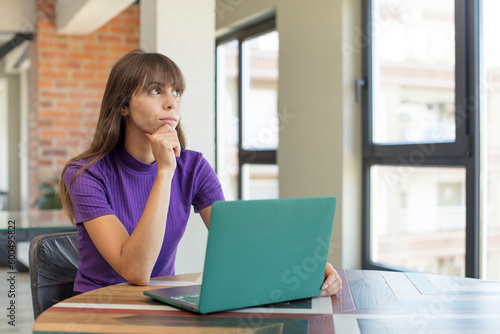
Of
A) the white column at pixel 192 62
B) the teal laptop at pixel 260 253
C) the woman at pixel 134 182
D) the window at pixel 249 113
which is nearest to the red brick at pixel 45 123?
the window at pixel 249 113

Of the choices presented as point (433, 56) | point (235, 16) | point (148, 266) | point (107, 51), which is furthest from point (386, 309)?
point (107, 51)

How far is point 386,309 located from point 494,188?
1821mm

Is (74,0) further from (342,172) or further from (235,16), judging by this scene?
(342,172)

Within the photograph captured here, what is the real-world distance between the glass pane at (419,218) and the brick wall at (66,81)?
10.2ft

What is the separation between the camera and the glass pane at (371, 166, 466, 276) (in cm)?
297

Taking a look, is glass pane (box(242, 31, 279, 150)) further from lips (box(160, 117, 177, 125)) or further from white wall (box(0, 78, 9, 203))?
white wall (box(0, 78, 9, 203))

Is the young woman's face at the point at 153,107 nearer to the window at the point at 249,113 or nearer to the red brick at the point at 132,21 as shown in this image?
the window at the point at 249,113

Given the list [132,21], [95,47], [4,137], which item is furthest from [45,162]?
[4,137]

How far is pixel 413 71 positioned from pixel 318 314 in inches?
93.8

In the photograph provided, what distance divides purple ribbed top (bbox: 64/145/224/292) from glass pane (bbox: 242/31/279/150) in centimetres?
274

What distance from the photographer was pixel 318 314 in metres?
1.15

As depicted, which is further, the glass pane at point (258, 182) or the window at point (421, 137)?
the glass pane at point (258, 182)

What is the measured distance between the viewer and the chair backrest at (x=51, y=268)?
154 cm

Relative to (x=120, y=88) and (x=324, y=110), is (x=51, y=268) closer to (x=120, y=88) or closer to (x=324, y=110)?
(x=120, y=88)
